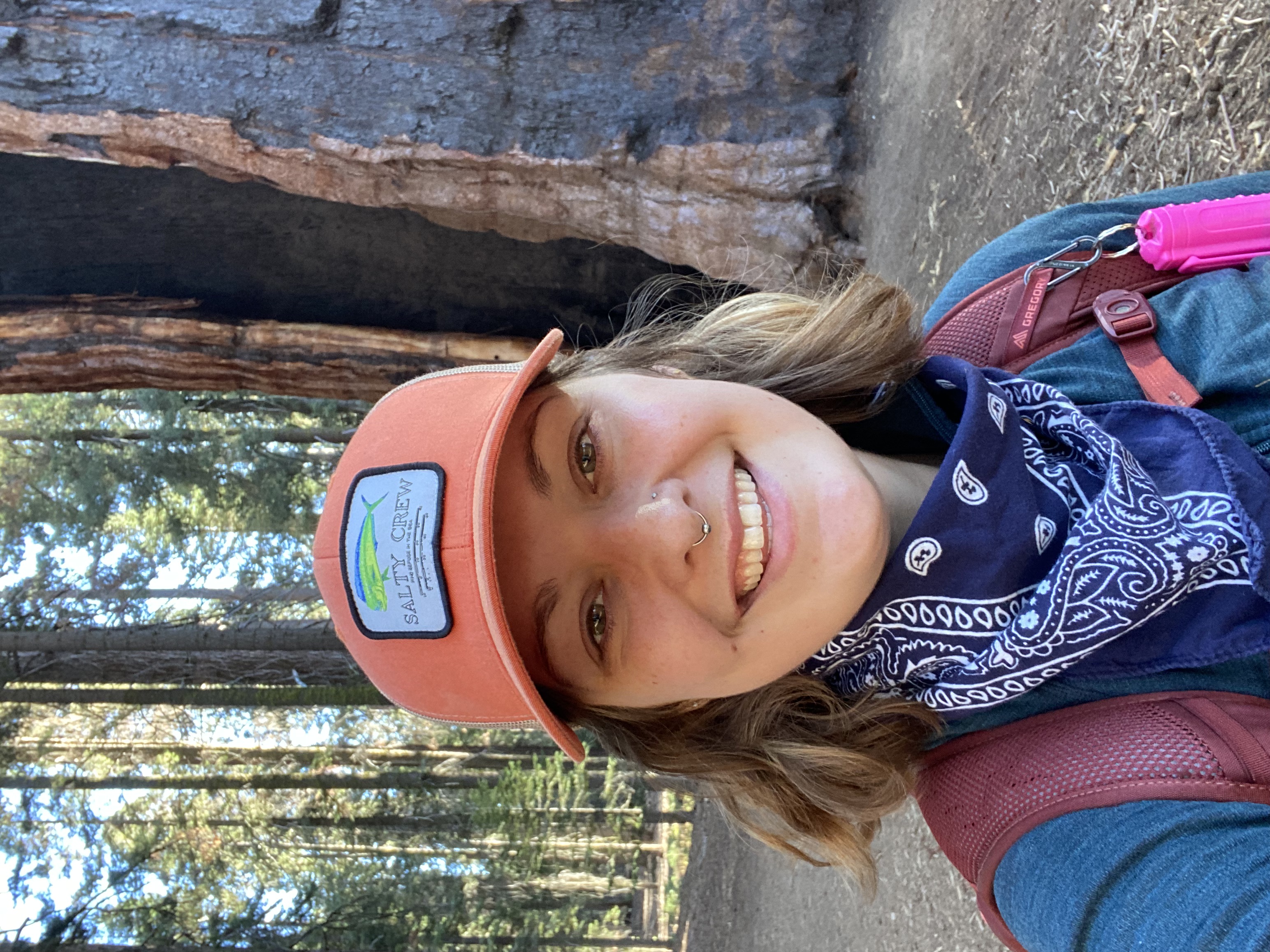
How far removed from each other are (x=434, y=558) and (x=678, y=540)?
17.6 inches

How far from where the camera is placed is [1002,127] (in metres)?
3.50

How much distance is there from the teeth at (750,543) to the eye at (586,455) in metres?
0.28

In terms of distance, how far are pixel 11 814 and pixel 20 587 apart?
1777mm

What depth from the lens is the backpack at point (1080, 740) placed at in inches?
53.4

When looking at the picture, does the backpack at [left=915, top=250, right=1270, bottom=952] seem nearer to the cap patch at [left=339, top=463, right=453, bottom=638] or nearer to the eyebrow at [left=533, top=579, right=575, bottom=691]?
the eyebrow at [left=533, top=579, right=575, bottom=691]

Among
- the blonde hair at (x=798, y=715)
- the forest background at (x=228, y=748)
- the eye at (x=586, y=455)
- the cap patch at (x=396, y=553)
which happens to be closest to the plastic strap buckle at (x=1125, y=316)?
the blonde hair at (x=798, y=715)

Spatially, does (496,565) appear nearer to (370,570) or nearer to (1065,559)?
(370,570)

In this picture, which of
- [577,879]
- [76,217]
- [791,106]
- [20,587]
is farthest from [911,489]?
[577,879]

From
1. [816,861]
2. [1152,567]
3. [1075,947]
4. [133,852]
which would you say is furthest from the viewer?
[133,852]

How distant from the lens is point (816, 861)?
2047 millimetres

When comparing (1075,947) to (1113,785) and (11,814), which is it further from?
(11,814)

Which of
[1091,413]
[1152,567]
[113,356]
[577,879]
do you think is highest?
[113,356]

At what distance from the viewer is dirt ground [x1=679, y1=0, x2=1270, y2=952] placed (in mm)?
2553

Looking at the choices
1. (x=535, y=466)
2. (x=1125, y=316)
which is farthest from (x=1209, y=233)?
(x=535, y=466)
